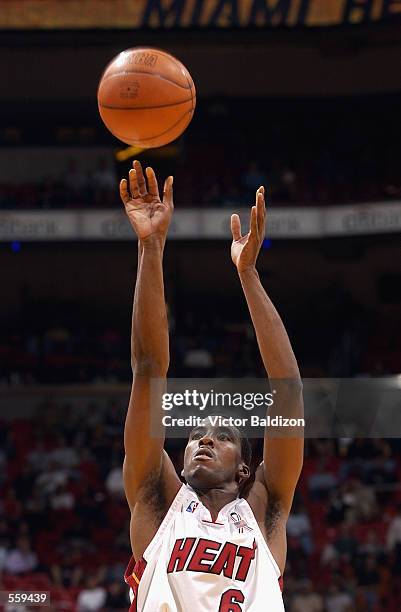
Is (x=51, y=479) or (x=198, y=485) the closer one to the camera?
(x=198, y=485)

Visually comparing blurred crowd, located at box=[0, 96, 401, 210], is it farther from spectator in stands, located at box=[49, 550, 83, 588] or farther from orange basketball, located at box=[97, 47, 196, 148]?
orange basketball, located at box=[97, 47, 196, 148]

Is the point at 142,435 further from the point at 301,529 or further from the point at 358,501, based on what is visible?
the point at 358,501

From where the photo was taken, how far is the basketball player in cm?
309

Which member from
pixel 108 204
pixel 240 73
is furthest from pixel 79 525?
pixel 240 73

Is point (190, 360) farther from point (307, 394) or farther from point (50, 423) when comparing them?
point (307, 394)

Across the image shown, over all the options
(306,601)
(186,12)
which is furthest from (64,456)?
(186,12)

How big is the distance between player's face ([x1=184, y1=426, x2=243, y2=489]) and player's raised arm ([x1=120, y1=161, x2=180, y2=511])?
106 millimetres

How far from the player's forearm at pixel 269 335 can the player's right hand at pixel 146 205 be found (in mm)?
309

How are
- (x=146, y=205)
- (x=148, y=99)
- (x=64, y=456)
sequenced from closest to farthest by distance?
(x=146, y=205) → (x=148, y=99) → (x=64, y=456)

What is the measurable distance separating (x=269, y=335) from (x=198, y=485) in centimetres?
50

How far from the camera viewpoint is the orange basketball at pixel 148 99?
4547 millimetres

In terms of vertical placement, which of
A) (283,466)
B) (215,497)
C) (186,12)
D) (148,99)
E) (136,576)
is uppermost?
(186,12)

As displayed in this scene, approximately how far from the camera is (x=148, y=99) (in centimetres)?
461

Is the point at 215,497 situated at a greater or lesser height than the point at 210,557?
greater
